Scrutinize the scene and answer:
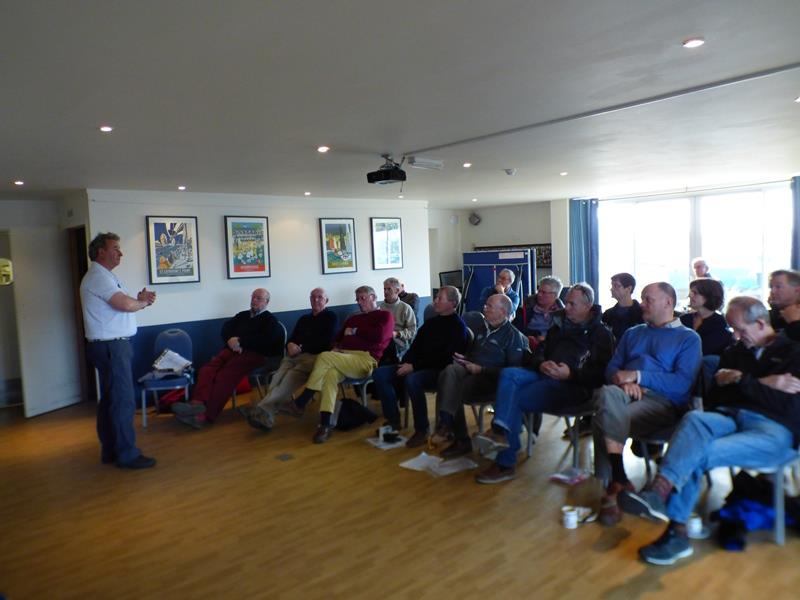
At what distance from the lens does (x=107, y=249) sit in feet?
14.2

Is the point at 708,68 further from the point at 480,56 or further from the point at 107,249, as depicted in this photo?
the point at 107,249

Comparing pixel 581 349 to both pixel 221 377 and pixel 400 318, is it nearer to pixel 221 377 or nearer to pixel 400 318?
pixel 400 318

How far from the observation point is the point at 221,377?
574cm

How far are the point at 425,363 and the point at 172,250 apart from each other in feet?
11.9

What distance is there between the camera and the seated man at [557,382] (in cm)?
383

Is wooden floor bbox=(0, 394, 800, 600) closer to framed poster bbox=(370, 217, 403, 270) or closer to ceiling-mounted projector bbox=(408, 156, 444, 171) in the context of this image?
ceiling-mounted projector bbox=(408, 156, 444, 171)

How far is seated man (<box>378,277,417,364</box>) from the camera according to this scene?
5957mm

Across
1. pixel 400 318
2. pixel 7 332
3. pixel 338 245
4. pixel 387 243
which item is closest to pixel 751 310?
pixel 400 318

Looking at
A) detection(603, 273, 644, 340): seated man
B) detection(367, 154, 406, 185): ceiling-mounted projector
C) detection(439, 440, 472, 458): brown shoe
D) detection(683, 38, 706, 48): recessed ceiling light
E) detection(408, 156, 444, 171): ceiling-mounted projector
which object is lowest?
detection(439, 440, 472, 458): brown shoe

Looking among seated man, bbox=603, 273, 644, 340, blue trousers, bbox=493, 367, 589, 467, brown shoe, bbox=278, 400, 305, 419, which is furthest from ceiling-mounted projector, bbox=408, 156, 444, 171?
brown shoe, bbox=278, 400, 305, 419

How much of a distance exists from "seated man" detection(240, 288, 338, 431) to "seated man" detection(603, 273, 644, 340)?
8.44 feet

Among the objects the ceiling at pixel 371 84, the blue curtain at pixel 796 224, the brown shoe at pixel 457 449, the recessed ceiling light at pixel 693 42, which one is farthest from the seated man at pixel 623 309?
the blue curtain at pixel 796 224

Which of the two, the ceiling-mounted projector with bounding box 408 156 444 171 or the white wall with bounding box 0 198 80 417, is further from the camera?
the white wall with bounding box 0 198 80 417

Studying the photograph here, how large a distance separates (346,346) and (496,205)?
257 inches
